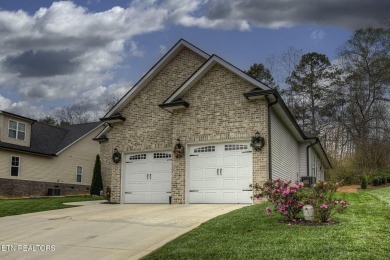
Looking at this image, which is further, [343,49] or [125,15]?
[343,49]

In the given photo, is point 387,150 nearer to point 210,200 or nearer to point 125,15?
point 210,200

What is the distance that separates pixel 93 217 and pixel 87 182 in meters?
23.8

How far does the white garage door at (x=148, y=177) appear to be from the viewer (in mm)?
17719

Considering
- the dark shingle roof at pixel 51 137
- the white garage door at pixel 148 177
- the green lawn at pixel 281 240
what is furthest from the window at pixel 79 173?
the green lawn at pixel 281 240

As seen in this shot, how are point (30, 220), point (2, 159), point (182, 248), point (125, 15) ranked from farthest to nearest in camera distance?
1. point (2, 159)
2. point (125, 15)
3. point (30, 220)
4. point (182, 248)

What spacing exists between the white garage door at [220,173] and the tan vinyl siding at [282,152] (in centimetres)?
130

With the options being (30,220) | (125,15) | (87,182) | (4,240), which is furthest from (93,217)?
(87,182)

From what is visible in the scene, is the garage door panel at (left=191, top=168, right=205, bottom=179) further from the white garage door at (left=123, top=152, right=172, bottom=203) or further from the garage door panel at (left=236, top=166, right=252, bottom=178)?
the white garage door at (left=123, top=152, right=172, bottom=203)

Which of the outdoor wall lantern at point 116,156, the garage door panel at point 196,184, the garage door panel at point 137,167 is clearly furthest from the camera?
Result: the outdoor wall lantern at point 116,156

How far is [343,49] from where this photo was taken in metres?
42.8

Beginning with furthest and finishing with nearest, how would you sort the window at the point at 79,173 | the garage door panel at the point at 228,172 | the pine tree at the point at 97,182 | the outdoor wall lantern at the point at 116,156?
the window at the point at 79,173, the pine tree at the point at 97,182, the outdoor wall lantern at the point at 116,156, the garage door panel at the point at 228,172

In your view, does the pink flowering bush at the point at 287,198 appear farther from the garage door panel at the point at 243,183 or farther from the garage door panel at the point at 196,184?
the garage door panel at the point at 196,184

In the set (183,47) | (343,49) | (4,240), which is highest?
(343,49)

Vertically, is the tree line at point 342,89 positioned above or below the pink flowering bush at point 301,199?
above
